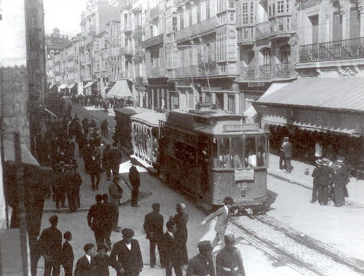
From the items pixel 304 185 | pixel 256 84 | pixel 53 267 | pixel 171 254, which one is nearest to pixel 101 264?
pixel 53 267

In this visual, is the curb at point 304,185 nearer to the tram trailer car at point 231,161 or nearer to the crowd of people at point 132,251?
the tram trailer car at point 231,161

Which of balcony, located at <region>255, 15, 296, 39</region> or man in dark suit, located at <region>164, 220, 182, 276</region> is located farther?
balcony, located at <region>255, 15, 296, 39</region>

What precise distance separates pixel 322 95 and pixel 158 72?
3269cm

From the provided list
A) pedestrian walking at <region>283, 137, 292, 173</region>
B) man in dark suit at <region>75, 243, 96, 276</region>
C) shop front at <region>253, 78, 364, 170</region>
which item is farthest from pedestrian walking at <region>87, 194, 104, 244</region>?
pedestrian walking at <region>283, 137, 292, 173</region>

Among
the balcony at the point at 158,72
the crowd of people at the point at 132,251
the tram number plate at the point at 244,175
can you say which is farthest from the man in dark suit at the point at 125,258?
the balcony at the point at 158,72

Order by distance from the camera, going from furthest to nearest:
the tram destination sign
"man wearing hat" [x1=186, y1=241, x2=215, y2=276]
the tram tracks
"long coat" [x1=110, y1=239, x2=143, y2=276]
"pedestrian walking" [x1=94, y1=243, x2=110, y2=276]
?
the tram destination sign → the tram tracks → "long coat" [x1=110, y1=239, x2=143, y2=276] → "pedestrian walking" [x1=94, y1=243, x2=110, y2=276] → "man wearing hat" [x1=186, y1=241, x2=215, y2=276]

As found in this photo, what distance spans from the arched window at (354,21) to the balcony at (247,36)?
10.2 m

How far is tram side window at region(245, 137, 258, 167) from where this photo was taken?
1450cm

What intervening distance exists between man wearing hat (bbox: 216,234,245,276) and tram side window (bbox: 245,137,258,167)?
695 centimetres

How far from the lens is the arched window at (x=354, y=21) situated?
2222 centimetres

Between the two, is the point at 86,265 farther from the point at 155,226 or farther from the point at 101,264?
the point at 155,226

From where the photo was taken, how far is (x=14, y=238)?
26.7 feet

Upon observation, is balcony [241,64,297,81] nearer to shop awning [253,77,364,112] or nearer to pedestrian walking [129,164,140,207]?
shop awning [253,77,364,112]

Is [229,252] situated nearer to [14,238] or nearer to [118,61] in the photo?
[14,238]
